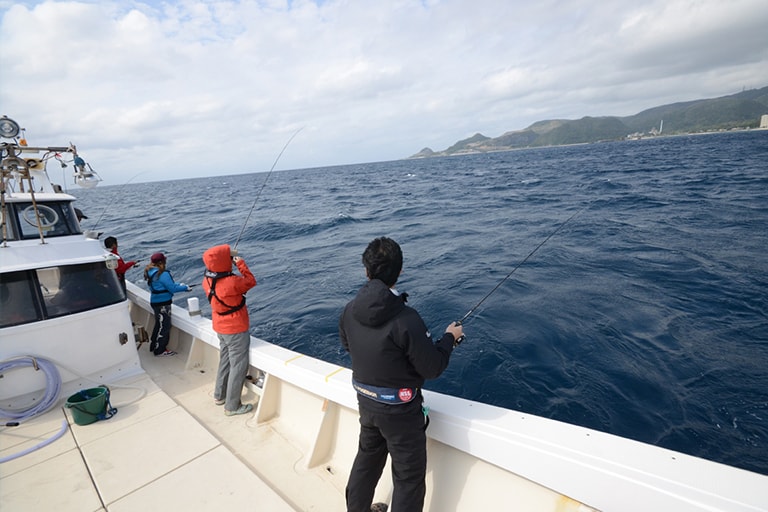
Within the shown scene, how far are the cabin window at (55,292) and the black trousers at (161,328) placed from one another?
69 cm

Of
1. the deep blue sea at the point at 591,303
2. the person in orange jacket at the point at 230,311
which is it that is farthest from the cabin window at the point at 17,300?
the deep blue sea at the point at 591,303

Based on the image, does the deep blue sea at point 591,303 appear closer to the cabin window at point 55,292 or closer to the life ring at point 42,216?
the cabin window at point 55,292

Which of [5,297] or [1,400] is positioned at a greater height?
[5,297]

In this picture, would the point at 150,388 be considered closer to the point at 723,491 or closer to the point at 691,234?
the point at 723,491

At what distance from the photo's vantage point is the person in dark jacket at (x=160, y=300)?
500 cm

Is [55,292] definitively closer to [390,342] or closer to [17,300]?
[17,300]

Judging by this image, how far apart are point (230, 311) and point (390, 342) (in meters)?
2.26

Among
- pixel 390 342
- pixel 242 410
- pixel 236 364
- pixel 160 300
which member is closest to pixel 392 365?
pixel 390 342

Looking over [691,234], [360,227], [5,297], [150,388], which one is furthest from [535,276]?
[360,227]

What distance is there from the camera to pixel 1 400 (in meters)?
3.54

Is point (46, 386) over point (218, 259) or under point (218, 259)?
under

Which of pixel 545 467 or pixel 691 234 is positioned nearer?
pixel 545 467

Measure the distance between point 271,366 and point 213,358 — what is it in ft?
5.58

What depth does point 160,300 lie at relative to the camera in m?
5.01
